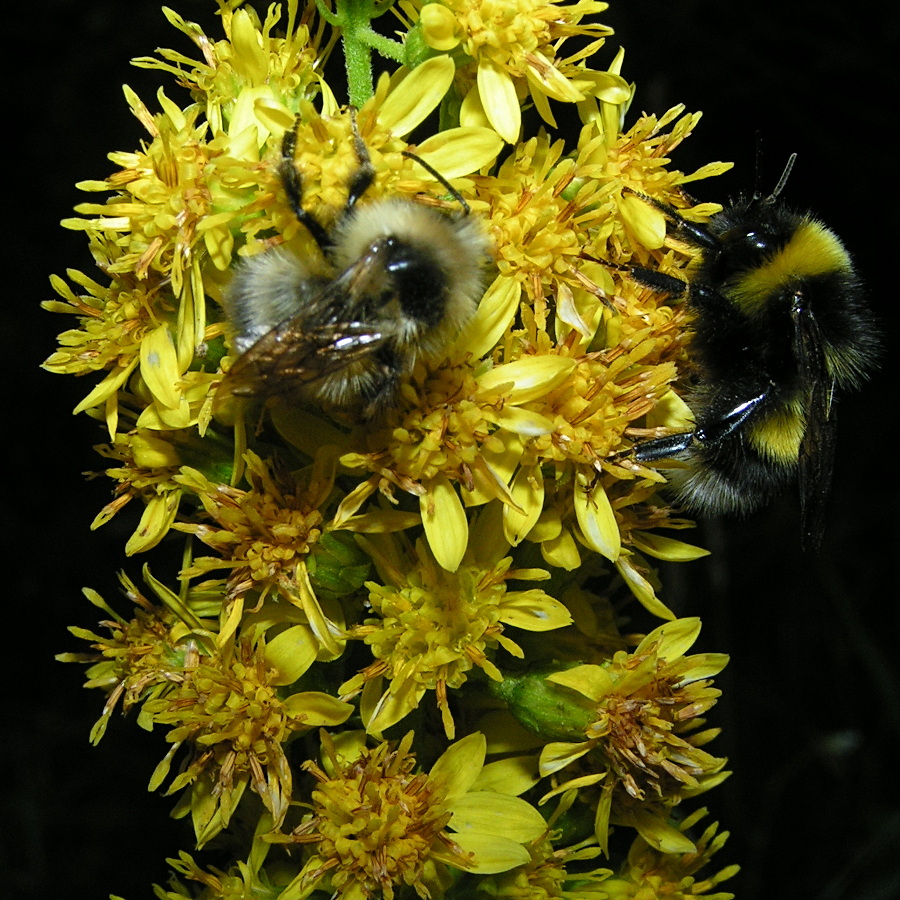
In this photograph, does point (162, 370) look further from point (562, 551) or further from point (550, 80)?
point (550, 80)

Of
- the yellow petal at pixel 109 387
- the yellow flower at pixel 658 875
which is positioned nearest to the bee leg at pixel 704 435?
the yellow flower at pixel 658 875

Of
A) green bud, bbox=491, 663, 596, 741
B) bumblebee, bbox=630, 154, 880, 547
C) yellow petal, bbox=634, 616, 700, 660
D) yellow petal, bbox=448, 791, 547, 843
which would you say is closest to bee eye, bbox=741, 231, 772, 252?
bumblebee, bbox=630, 154, 880, 547

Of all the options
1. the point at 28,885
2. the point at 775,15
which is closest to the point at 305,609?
the point at 28,885

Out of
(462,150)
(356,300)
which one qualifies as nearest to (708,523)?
(462,150)

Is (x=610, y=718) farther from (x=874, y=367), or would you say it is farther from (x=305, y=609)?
(x=874, y=367)

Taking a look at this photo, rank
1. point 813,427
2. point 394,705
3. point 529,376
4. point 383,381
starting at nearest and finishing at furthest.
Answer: point 383,381 → point 529,376 → point 394,705 → point 813,427

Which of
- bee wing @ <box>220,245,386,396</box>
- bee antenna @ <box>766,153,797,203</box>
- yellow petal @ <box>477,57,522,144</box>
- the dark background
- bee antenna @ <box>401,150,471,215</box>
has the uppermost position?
yellow petal @ <box>477,57,522,144</box>

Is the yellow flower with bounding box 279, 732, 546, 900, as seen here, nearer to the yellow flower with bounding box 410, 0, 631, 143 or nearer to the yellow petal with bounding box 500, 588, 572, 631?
the yellow petal with bounding box 500, 588, 572, 631
